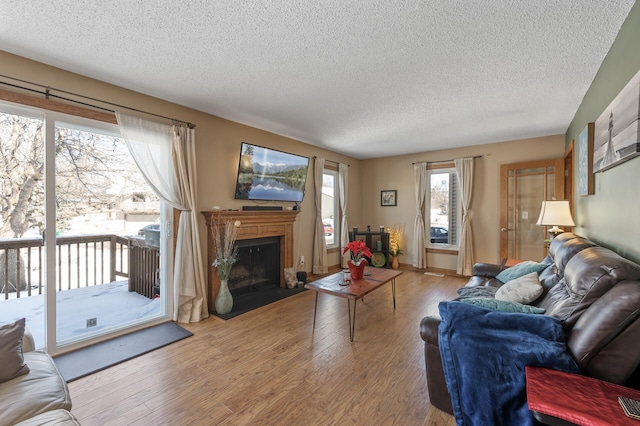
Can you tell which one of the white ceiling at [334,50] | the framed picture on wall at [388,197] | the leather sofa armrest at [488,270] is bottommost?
the leather sofa armrest at [488,270]

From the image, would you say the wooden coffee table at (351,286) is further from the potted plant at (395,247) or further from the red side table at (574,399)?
the potted plant at (395,247)

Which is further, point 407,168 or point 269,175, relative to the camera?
point 407,168

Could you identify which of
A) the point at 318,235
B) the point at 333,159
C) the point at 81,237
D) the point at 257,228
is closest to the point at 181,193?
the point at 81,237

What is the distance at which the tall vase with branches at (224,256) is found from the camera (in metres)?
3.34

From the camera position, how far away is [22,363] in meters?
1.40

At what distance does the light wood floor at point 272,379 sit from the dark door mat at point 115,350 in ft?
0.28

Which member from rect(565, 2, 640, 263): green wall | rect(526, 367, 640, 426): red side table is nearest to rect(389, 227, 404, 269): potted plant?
rect(565, 2, 640, 263): green wall

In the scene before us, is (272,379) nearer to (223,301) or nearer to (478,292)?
(223,301)

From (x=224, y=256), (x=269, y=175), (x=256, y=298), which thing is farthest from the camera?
(x=269, y=175)

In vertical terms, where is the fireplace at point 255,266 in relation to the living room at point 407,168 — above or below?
below

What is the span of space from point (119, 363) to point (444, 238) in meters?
5.39

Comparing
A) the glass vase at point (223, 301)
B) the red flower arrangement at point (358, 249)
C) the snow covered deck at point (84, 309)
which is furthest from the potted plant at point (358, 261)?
the snow covered deck at point (84, 309)

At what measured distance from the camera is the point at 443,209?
5.56m

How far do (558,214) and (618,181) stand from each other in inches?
61.0
